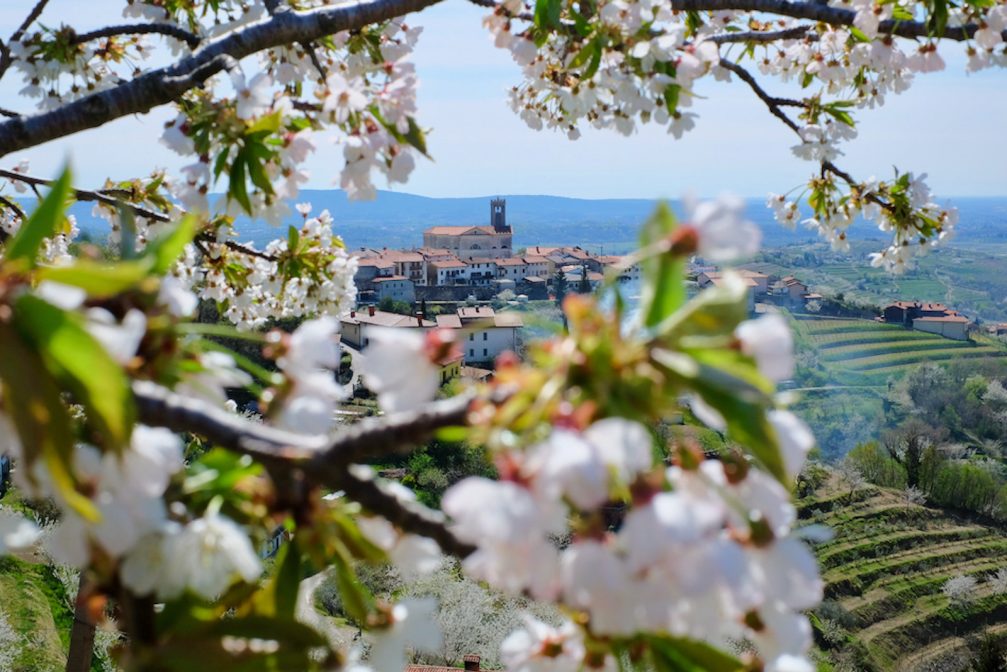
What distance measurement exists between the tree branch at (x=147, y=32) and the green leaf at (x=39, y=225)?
1562mm

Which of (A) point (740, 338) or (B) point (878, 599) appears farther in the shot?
(B) point (878, 599)

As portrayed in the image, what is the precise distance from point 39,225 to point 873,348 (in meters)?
61.8

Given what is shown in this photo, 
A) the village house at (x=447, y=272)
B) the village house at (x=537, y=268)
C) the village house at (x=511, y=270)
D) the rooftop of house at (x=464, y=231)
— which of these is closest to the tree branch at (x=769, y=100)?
the village house at (x=447, y=272)

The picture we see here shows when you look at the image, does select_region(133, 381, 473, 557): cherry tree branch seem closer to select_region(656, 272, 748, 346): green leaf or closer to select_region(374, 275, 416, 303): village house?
select_region(656, 272, 748, 346): green leaf

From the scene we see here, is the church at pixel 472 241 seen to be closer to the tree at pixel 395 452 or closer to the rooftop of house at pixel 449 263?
the rooftop of house at pixel 449 263

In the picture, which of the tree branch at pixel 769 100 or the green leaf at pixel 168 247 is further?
the tree branch at pixel 769 100

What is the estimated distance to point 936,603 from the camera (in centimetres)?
3152

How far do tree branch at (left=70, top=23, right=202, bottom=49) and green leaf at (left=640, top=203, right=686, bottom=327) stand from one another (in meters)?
1.77

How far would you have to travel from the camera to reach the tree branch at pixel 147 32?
2076 millimetres

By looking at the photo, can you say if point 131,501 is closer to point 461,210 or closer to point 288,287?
point 288,287

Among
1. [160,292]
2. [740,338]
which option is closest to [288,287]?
[160,292]

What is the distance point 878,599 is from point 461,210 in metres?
112

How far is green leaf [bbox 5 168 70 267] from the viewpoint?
26.1 inches

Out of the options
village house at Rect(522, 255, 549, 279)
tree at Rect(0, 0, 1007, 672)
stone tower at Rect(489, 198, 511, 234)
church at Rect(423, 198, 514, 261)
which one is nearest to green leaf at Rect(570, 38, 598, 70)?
tree at Rect(0, 0, 1007, 672)
